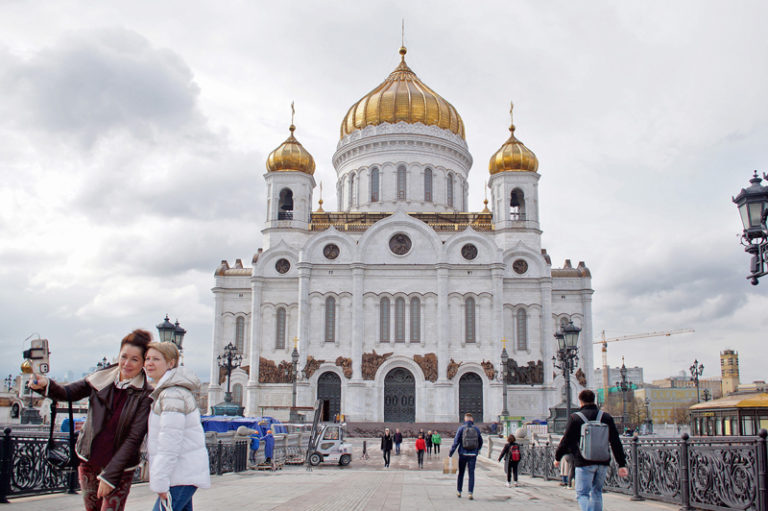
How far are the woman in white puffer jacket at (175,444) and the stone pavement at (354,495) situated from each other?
4.92m

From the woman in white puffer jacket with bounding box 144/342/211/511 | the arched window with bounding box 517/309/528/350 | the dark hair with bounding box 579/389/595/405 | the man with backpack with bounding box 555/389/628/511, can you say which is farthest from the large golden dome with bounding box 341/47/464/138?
the woman in white puffer jacket with bounding box 144/342/211/511

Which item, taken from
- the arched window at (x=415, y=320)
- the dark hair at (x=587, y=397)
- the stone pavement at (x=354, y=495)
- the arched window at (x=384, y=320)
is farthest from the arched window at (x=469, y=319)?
the dark hair at (x=587, y=397)

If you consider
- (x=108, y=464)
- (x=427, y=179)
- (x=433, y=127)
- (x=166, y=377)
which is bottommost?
(x=108, y=464)

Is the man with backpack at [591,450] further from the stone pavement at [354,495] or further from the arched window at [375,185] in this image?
the arched window at [375,185]

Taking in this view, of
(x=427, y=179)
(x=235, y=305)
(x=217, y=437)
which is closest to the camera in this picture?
(x=217, y=437)

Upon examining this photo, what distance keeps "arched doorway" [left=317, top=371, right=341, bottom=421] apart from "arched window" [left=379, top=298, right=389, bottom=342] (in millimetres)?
3579

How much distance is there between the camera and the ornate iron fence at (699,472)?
8.29 meters

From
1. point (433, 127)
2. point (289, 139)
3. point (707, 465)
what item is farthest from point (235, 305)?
point (707, 465)

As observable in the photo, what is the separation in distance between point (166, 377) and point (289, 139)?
4272 centimetres

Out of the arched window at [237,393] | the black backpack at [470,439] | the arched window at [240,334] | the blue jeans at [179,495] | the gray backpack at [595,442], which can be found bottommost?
the arched window at [237,393]

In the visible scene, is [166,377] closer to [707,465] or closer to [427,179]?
[707,465]

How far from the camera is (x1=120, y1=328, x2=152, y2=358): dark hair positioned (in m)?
5.60

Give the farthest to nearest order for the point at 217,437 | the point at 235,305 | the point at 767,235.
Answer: the point at 235,305 < the point at 217,437 < the point at 767,235

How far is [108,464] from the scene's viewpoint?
17.2 ft
